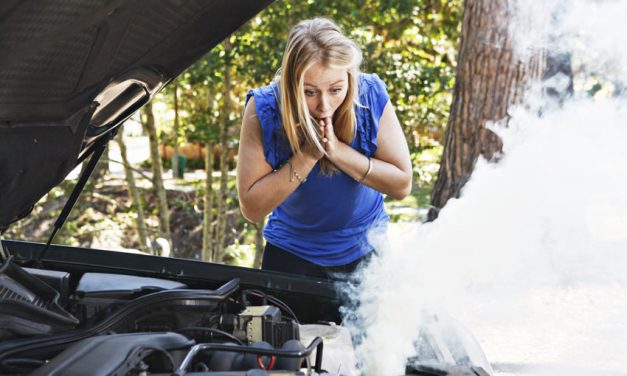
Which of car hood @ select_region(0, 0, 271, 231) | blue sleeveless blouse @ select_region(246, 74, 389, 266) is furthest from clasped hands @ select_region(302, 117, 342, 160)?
car hood @ select_region(0, 0, 271, 231)

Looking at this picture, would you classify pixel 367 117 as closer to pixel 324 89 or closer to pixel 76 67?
pixel 324 89

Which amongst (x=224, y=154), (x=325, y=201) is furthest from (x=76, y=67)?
(x=224, y=154)

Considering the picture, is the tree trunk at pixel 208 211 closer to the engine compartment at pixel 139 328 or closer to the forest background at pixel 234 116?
the forest background at pixel 234 116

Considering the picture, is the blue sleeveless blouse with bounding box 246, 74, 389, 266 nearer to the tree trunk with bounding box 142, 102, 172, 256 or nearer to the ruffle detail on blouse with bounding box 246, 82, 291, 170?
the ruffle detail on blouse with bounding box 246, 82, 291, 170

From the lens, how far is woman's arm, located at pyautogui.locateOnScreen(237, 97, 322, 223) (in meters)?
2.97

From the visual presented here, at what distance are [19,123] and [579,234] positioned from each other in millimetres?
3815

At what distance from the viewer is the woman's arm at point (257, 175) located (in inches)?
117

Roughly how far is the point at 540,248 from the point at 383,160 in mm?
1381

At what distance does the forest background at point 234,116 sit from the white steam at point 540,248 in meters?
1.88

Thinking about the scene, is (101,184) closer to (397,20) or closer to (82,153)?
(397,20)

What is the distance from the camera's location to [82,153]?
8.09 ft

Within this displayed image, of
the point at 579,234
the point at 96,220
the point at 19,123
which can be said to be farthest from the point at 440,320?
the point at 96,220

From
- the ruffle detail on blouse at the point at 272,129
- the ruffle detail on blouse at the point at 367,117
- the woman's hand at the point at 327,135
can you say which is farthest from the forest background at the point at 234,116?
the woman's hand at the point at 327,135

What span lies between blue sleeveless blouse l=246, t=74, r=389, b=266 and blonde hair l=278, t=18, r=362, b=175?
10 centimetres
